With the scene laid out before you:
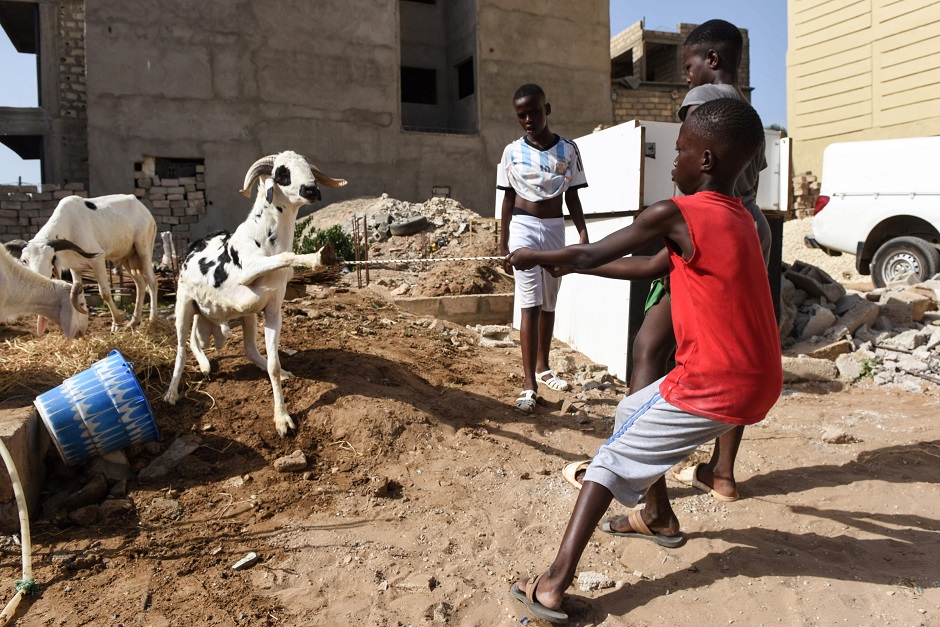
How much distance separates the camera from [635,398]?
8.32 feet

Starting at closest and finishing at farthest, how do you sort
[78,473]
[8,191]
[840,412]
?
[78,473] < [840,412] < [8,191]

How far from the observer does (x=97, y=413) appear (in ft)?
11.9

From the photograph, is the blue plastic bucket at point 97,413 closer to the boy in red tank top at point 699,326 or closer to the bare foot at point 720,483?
the boy in red tank top at point 699,326

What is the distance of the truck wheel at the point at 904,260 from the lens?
8.95 meters

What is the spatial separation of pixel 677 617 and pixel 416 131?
63.7 ft

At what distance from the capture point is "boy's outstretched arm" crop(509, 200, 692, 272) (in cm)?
224

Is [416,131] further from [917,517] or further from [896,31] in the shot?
[917,517]

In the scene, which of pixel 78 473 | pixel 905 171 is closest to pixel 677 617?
pixel 78 473

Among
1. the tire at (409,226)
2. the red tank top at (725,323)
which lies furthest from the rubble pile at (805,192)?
the red tank top at (725,323)

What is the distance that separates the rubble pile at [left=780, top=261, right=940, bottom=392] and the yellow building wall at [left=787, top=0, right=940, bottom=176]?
10747mm

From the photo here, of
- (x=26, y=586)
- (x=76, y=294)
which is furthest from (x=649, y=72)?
(x=26, y=586)

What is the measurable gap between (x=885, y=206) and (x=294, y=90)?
49.3 feet

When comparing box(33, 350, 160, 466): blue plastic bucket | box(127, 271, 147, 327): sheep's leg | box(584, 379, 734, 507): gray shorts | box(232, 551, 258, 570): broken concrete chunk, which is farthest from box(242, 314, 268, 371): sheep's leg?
box(584, 379, 734, 507): gray shorts

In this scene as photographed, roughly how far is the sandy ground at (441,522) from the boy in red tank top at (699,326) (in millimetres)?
521
